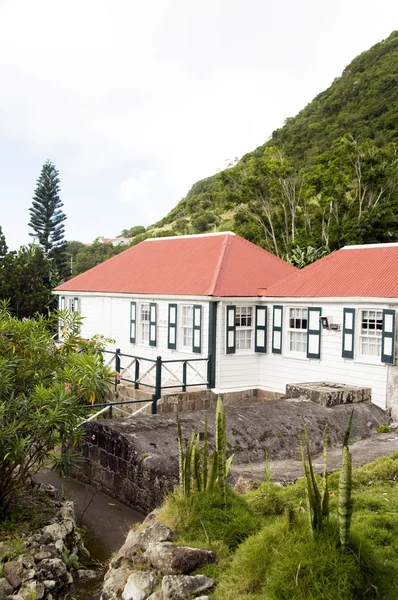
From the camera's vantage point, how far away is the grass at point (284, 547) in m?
4.63

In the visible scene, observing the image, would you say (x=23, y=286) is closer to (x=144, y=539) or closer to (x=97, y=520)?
(x=97, y=520)

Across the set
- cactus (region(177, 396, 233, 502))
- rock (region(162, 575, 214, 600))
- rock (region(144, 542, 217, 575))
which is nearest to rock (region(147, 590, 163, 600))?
rock (region(162, 575, 214, 600))

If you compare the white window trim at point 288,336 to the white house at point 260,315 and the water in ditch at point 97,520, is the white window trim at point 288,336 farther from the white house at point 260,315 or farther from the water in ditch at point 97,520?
the water in ditch at point 97,520

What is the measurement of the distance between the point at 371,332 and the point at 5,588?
986cm

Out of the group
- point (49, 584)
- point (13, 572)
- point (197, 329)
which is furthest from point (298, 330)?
point (13, 572)

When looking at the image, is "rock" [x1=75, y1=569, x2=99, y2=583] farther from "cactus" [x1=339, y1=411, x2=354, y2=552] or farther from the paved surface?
"cactus" [x1=339, y1=411, x2=354, y2=552]

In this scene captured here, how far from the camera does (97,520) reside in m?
9.23

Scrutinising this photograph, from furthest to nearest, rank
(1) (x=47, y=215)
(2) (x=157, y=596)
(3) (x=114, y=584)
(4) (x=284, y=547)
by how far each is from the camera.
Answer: (1) (x=47, y=215) → (3) (x=114, y=584) → (2) (x=157, y=596) → (4) (x=284, y=547)

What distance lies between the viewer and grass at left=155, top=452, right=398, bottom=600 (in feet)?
15.2

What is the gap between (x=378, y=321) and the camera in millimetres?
13703

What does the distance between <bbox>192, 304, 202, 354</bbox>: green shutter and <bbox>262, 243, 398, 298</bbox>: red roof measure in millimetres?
1877

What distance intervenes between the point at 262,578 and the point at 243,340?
1151cm

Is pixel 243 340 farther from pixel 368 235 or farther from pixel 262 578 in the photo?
pixel 368 235

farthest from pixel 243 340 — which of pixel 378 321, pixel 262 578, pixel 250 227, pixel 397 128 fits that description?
pixel 397 128
